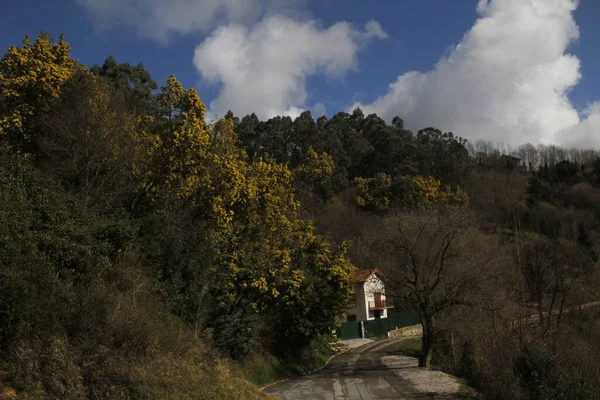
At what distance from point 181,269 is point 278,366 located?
8.41 meters

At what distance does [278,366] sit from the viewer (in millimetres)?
22844

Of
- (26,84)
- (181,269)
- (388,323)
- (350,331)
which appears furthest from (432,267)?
(388,323)

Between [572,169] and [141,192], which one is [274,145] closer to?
[141,192]

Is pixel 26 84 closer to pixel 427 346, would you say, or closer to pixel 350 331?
pixel 427 346

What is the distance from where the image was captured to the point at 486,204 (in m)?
66.8

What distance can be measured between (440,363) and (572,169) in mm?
68468

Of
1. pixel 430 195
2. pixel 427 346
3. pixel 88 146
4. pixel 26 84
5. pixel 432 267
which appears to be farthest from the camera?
pixel 430 195

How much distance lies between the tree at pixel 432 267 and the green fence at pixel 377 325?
21.6 m

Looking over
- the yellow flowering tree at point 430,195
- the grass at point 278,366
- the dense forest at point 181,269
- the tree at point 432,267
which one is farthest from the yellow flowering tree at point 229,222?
the yellow flowering tree at point 430,195

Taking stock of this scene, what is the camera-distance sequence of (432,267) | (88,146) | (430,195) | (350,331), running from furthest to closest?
(430,195) < (350,331) < (432,267) < (88,146)

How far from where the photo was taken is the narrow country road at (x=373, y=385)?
15592 millimetres

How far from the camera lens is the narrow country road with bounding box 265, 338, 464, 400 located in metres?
15.6

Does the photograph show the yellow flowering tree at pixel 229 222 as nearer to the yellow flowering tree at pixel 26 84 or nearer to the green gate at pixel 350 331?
the yellow flowering tree at pixel 26 84

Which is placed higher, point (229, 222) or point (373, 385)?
point (229, 222)
